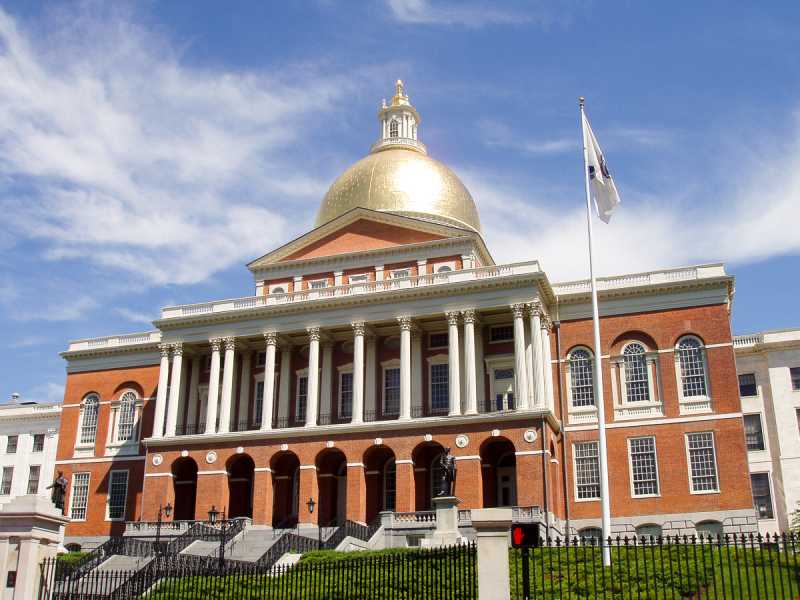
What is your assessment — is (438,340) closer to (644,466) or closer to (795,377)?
(644,466)

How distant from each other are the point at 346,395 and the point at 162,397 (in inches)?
427

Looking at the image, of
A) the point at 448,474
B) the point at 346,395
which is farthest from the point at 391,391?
the point at 448,474

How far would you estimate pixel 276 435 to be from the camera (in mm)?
50000

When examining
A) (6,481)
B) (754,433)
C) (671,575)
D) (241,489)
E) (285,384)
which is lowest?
(671,575)

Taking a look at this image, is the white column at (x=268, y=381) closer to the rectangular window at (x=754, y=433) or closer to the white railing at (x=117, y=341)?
the white railing at (x=117, y=341)

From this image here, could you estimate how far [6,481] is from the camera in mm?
75000

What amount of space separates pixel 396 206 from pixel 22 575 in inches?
1576

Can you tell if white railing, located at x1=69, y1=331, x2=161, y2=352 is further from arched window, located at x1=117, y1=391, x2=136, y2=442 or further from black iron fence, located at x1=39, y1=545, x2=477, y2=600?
black iron fence, located at x1=39, y1=545, x2=477, y2=600

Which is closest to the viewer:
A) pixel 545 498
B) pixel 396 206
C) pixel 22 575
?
pixel 22 575

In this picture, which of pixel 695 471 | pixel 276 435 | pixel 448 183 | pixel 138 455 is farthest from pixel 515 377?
pixel 138 455

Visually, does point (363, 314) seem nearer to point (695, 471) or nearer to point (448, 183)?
point (448, 183)

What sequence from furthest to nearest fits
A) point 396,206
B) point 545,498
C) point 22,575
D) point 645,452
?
point 396,206
point 645,452
point 545,498
point 22,575

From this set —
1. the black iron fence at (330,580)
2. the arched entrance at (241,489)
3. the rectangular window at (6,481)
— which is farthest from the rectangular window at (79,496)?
the black iron fence at (330,580)

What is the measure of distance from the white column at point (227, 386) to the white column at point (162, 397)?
11.4 ft
